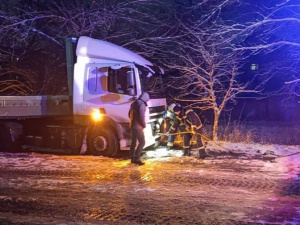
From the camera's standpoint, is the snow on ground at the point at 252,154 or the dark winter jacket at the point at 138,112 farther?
the dark winter jacket at the point at 138,112

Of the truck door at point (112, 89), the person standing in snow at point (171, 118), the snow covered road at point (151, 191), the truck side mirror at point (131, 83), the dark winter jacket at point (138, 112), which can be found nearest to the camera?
the snow covered road at point (151, 191)

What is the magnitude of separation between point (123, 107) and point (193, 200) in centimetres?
419

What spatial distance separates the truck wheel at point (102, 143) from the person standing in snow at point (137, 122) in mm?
912

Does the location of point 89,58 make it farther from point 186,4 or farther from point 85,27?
point 186,4

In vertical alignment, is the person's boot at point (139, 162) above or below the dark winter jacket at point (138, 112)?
below

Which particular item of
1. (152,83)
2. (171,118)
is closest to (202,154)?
(171,118)

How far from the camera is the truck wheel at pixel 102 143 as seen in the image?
959 cm

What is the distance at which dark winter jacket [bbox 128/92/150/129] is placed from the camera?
8633 millimetres

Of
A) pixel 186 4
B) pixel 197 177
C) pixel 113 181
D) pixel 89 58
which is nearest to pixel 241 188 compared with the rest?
pixel 197 177

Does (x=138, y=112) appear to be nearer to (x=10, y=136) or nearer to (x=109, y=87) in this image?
(x=109, y=87)

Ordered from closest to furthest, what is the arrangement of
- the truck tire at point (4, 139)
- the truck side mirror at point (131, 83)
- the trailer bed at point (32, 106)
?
the truck side mirror at point (131, 83)
the trailer bed at point (32, 106)
the truck tire at point (4, 139)

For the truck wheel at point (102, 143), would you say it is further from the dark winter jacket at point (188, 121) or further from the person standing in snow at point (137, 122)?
the dark winter jacket at point (188, 121)

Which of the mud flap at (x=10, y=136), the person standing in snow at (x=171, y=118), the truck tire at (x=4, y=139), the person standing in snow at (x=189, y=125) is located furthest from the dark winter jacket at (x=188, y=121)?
the truck tire at (x=4, y=139)

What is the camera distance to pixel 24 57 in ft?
55.0
